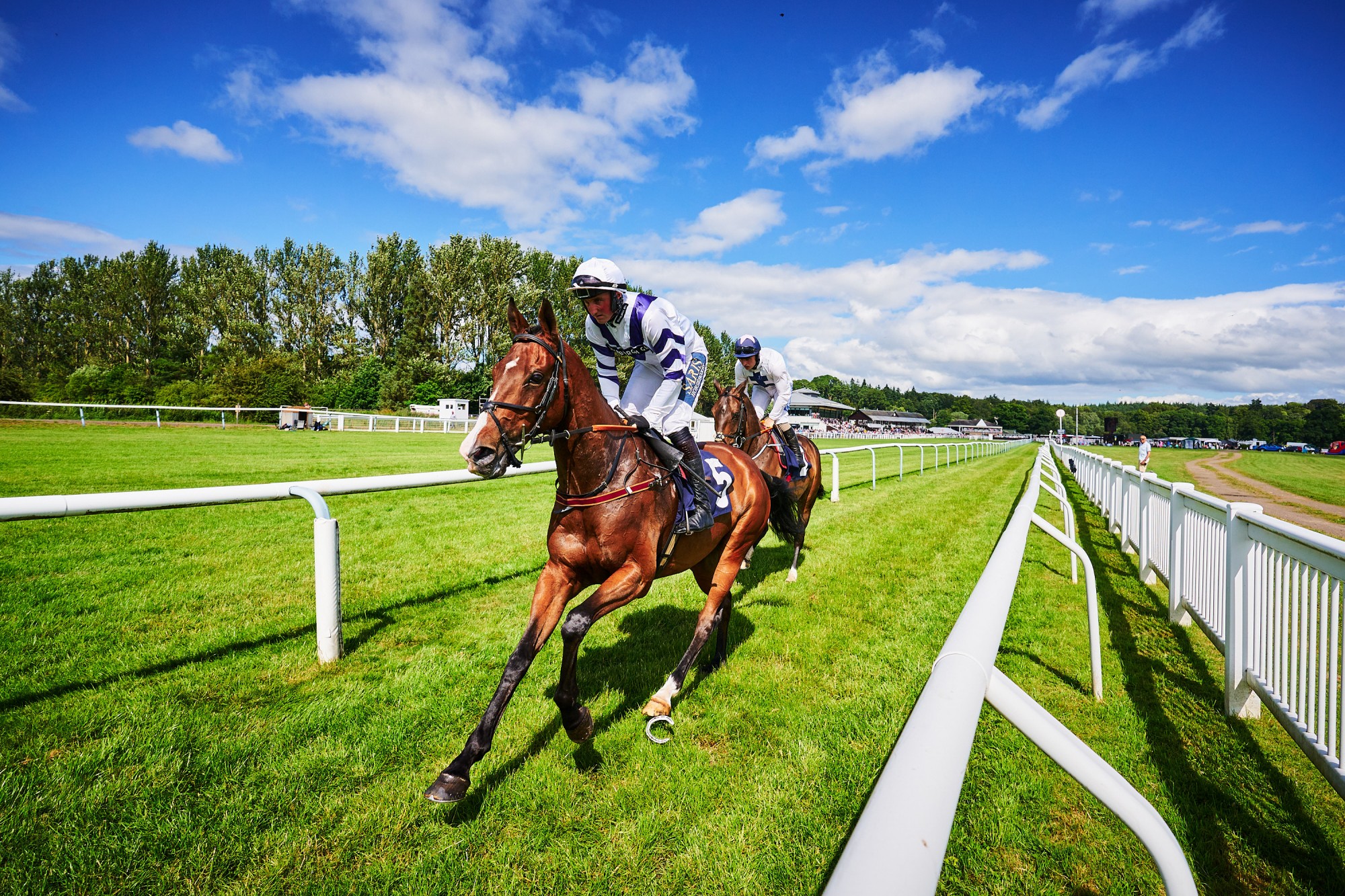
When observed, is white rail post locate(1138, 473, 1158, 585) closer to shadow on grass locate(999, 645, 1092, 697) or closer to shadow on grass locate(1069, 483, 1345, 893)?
shadow on grass locate(1069, 483, 1345, 893)

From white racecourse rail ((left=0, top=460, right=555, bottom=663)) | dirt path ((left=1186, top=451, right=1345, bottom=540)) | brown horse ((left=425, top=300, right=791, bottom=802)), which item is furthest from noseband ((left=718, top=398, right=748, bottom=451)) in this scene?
dirt path ((left=1186, top=451, right=1345, bottom=540))

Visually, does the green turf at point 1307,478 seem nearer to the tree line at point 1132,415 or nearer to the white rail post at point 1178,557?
the white rail post at point 1178,557

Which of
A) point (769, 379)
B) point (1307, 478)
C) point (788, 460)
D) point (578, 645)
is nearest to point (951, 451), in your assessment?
point (1307, 478)

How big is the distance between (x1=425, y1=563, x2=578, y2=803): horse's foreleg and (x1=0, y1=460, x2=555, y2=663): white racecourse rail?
1.95ft

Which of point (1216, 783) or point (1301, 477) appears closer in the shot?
point (1216, 783)

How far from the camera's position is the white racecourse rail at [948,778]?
65 cm

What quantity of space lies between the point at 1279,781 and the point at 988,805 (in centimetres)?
142

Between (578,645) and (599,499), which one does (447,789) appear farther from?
(599,499)

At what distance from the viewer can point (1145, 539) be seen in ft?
21.7

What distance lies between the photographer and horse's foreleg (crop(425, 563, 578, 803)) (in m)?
2.33

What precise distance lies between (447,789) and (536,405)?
1.62 meters

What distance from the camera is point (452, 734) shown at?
10.0ft

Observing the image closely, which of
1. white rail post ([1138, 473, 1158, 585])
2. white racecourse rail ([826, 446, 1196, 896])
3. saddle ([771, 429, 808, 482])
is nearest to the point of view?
white racecourse rail ([826, 446, 1196, 896])

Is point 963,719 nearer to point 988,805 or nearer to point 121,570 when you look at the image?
point 988,805
